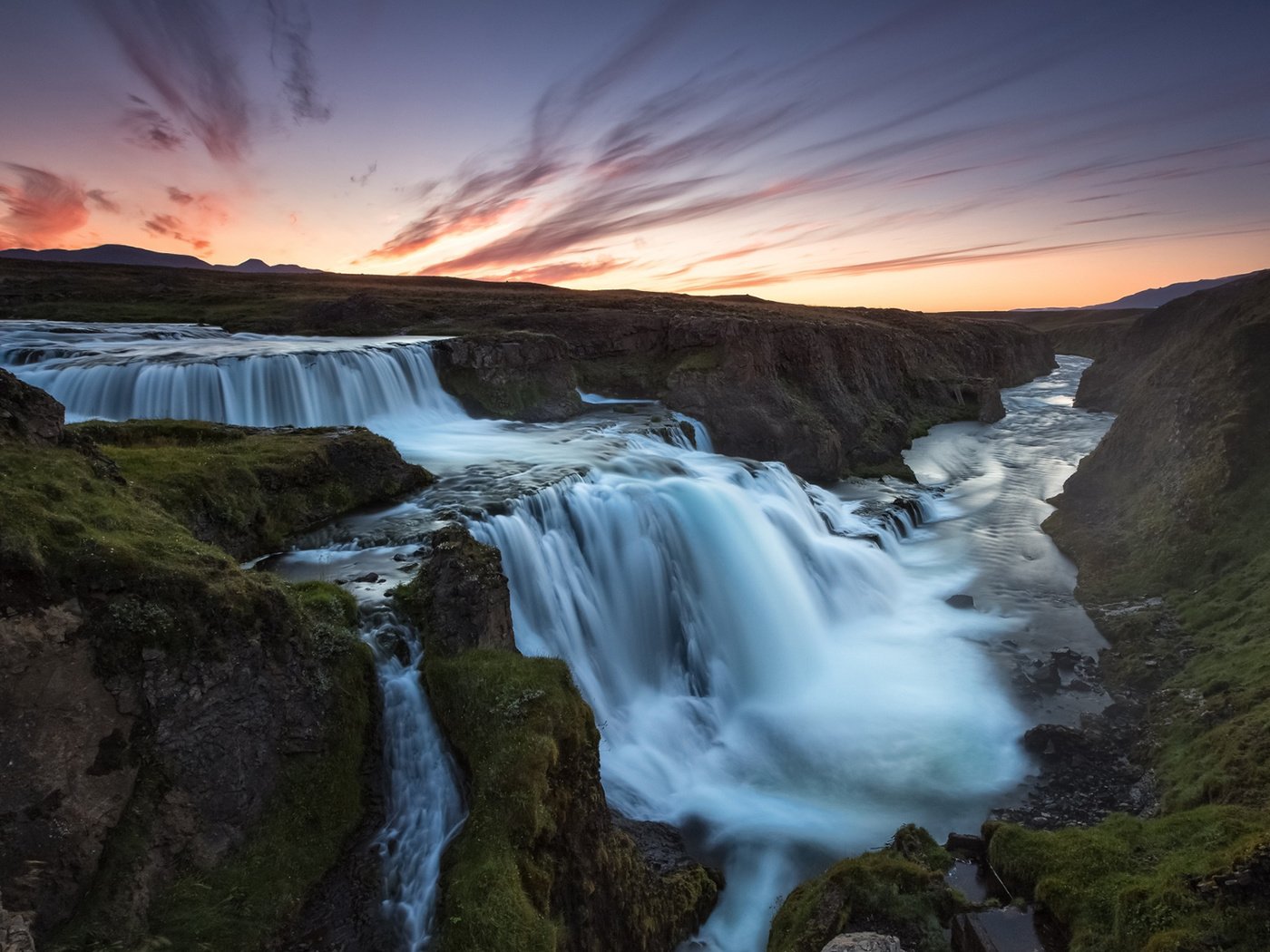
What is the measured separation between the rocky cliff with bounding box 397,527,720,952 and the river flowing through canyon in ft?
1.33

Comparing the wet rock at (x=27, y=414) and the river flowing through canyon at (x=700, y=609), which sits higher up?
the wet rock at (x=27, y=414)

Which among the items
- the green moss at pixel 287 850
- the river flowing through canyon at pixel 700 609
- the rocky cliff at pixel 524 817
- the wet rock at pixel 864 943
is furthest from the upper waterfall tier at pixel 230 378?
the wet rock at pixel 864 943

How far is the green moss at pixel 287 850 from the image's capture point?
6.04m

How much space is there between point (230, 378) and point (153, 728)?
20996 millimetres

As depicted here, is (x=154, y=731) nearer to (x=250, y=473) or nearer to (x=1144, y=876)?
(x=250, y=473)

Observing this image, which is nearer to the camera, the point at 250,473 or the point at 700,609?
the point at 250,473

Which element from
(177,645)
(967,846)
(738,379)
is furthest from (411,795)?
(738,379)

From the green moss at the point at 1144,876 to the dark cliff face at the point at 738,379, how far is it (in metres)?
24.3

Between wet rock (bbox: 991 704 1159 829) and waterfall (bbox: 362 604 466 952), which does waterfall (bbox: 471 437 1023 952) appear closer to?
wet rock (bbox: 991 704 1159 829)

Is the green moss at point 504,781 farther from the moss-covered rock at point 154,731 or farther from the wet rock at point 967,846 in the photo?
the wet rock at point 967,846

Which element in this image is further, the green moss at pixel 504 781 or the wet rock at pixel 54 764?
the green moss at pixel 504 781

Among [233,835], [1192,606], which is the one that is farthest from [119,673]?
[1192,606]

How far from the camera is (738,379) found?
114 ft

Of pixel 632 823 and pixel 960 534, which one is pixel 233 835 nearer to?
pixel 632 823
